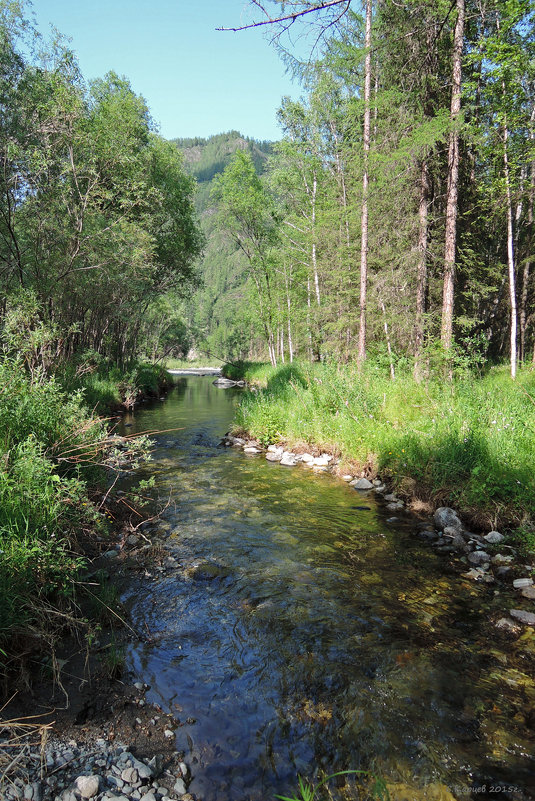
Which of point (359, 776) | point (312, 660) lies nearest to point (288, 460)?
point (312, 660)

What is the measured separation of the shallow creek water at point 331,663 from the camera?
297 cm

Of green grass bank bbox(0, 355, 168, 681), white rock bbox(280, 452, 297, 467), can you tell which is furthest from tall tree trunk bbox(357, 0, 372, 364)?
green grass bank bbox(0, 355, 168, 681)

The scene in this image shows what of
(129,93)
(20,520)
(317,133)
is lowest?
(20,520)

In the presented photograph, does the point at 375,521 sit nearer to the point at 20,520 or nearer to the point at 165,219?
the point at 20,520

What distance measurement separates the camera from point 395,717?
132 inches

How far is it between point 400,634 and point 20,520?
3.97m

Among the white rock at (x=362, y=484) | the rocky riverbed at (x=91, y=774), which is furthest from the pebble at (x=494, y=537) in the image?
the rocky riverbed at (x=91, y=774)

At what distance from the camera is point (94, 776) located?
8.36ft

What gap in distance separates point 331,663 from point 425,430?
5.88m

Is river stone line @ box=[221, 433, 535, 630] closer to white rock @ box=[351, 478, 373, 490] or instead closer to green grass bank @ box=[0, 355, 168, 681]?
white rock @ box=[351, 478, 373, 490]

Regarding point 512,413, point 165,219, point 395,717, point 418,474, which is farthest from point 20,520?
point 165,219

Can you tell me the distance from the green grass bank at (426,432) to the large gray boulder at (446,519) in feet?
0.80

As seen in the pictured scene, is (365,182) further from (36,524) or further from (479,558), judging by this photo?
(36,524)

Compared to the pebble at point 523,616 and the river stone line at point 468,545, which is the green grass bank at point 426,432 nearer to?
the river stone line at point 468,545
